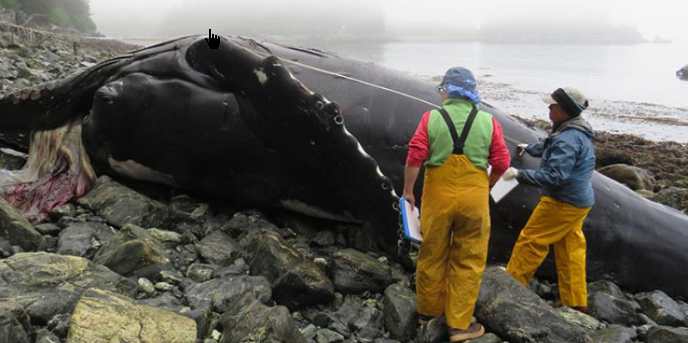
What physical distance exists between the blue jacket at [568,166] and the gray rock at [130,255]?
3071mm

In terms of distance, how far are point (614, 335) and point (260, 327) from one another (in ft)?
8.86

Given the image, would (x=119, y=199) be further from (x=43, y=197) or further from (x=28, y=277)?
(x=28, y=277)

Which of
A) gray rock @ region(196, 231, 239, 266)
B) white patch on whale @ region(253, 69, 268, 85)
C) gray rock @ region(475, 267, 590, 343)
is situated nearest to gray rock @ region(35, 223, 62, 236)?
gray rock @ region(196, 231, 239, 266)

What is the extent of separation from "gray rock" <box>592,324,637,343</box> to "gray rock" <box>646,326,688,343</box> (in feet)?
0.45

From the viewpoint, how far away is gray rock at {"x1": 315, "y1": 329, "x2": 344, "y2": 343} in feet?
14.5

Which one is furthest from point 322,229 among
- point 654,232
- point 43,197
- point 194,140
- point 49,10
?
point 49,10

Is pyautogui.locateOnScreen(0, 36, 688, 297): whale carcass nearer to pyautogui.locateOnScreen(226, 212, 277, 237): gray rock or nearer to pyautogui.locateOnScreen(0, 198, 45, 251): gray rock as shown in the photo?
pyautogui.locateOnScreen(226, 212, 277, 237): gray rock

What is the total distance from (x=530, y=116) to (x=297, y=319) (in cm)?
2282

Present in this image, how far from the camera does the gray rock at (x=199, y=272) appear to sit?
5062 millimetres

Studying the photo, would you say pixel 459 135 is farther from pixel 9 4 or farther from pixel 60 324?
pixel 9 4

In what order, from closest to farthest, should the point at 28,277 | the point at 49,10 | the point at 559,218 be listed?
the point at 28,277
the point at 559,218
the point at 49,10

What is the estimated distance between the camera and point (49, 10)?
61438 millimetres

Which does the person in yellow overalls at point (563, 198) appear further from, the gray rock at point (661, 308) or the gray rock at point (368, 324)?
the gray rock at point (368, 324)

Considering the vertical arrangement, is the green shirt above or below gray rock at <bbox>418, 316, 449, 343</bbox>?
above
